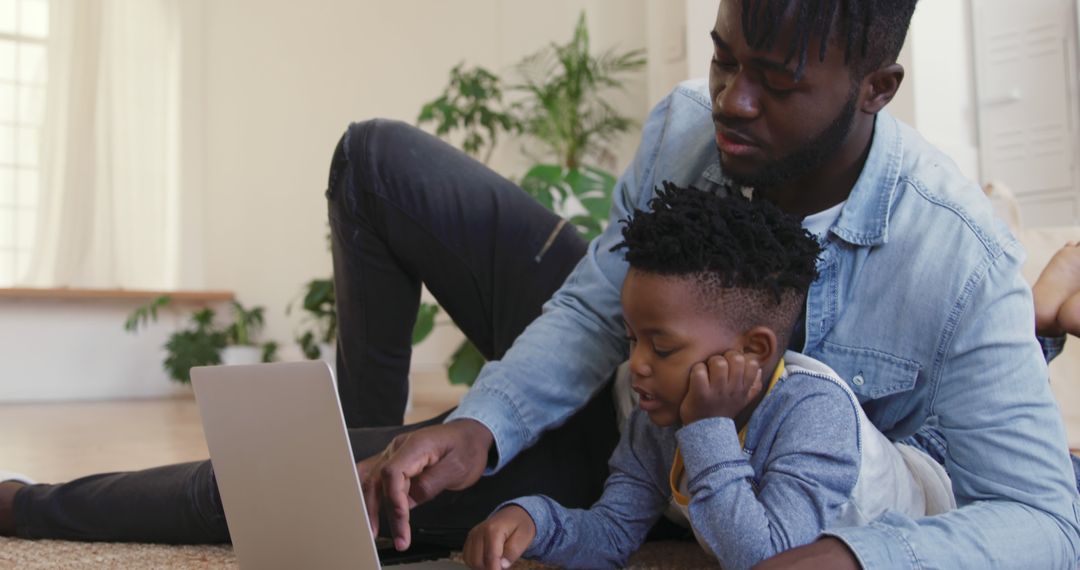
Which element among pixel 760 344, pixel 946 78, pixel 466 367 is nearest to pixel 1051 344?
pixel 760 344

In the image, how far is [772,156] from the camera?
1.01 m

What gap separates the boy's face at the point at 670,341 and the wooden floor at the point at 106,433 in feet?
4.24

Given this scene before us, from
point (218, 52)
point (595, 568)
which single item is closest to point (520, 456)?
point (595, 568)

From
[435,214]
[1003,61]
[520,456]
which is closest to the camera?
[520,456]

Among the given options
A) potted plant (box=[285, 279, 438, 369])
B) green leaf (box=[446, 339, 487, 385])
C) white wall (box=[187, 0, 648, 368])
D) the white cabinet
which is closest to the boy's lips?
the white cabinet

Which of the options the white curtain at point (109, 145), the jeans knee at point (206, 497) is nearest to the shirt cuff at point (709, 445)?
the jeans knee at point (206, 497)

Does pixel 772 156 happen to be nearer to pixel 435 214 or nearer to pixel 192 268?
pixel 435 214

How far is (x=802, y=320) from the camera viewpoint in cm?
107

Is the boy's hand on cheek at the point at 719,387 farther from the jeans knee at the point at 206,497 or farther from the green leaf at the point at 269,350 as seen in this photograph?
the green leaf at the point at 269,350

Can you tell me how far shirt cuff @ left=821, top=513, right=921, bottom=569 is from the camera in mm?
830

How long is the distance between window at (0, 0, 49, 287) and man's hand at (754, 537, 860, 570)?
18.1ft

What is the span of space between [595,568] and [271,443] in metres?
0.38

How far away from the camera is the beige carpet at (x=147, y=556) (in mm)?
1186

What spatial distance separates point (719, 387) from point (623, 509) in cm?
24
